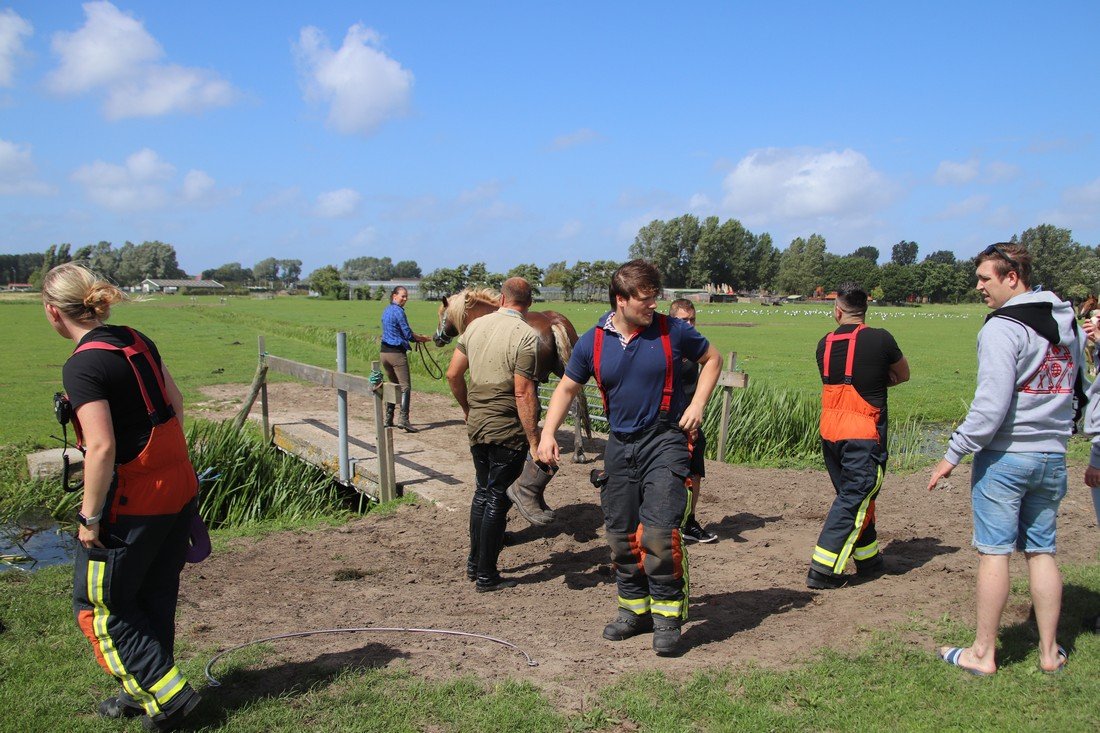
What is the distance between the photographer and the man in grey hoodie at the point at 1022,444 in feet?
11.8

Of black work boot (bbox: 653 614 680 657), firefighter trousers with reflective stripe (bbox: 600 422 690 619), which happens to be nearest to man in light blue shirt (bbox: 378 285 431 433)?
firefighter trousers with reflective stripe (bbox: 600 422 690 619)

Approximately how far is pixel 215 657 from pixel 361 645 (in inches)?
28.4

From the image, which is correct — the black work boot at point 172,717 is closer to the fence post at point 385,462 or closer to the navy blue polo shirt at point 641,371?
the navy blue polo shirt at point 641,371

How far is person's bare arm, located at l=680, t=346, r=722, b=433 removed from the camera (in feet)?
13.4

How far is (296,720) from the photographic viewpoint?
3.42 meters

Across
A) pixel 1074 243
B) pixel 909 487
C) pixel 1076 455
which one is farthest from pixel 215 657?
pixel 1074 243

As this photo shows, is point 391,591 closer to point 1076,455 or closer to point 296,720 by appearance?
point 296,720

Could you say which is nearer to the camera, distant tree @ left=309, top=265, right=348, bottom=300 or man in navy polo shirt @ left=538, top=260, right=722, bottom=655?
man in navy polo shirt @ left=538, top=260, right=722, bottom=655

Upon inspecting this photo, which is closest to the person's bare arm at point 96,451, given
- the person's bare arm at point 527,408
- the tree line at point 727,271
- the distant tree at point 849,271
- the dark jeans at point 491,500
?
the dark jeans at point 491,500

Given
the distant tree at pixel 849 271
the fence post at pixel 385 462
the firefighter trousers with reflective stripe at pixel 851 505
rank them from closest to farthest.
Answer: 1. the firefighter trousers with reflective stripe at pixel 851 505
2. the fence post at pixel 385 462
3. the distant tree at pixel 849 271

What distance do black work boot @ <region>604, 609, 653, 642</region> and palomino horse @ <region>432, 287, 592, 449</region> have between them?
5.99 ft

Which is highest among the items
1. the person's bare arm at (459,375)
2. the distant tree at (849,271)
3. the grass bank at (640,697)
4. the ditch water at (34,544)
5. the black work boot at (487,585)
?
the distant tree at (849,271)

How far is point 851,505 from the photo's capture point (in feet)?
16.8

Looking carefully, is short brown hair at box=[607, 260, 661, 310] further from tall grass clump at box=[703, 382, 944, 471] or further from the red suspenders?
tall grass clump at box=[703, 382, 944, 471]
